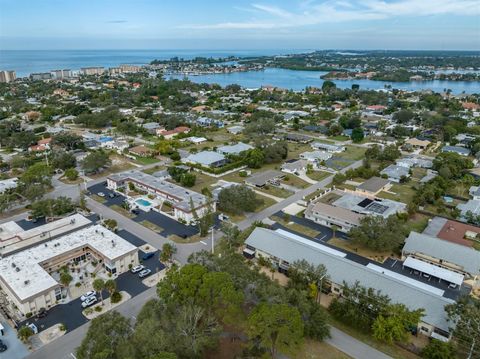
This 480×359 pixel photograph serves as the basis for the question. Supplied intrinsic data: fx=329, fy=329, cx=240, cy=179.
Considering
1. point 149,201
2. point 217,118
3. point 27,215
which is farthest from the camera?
point 217,118

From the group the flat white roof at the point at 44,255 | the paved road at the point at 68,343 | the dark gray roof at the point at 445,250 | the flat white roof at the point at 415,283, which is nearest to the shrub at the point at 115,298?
the paved road at the point at 68,343

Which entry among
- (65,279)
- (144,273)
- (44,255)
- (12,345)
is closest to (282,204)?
(144,273)

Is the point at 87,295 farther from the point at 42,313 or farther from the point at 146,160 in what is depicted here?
the point at 146,160

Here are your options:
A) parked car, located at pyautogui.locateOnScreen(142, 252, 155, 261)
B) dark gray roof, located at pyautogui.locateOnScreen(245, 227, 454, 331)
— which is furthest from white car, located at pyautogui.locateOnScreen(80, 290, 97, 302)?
dark gray roof, located at pyautogui.locateOnScreen(245, 227, 454, 331)

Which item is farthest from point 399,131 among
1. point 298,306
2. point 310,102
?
point 298,306

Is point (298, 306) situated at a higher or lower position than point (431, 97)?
lower

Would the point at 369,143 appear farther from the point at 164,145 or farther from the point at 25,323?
the point at 25,323

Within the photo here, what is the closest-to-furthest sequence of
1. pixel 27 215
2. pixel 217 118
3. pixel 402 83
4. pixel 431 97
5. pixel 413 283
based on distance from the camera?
pixel 413 283 → pixel 27 215 → pixel 217 118 → pixel 431 97 → pixel 402 83

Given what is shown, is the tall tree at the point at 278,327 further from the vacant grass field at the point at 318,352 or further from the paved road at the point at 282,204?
the paved road at the point at 282,204
